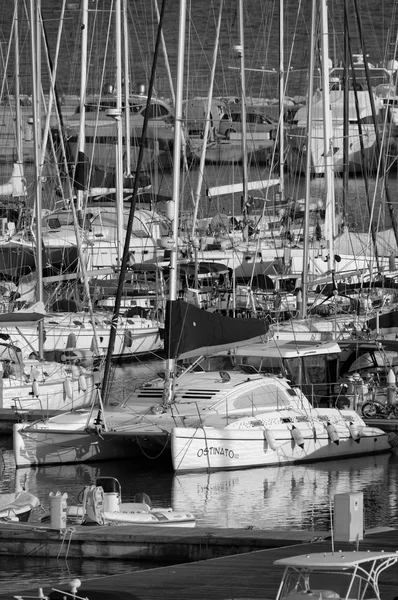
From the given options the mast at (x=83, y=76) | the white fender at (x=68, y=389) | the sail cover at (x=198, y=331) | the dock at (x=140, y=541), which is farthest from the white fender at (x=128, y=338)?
the dock at (x=140, y=541)

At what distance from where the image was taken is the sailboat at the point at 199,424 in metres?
25.6

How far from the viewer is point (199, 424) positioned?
25.6 m

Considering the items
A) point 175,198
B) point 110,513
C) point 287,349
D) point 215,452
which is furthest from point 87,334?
point 110,513

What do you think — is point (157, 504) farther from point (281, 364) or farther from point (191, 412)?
point (281, 364)

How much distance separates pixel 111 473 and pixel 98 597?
11184 millimetres

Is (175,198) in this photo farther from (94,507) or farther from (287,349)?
(94,507)

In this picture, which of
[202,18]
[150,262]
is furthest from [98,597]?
[202,18]

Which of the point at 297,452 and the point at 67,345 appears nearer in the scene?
the point at 297,452

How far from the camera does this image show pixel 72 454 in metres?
26.3

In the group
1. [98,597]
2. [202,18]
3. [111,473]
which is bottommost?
[111,473]

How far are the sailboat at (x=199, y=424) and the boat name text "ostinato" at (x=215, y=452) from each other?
0.05 feet

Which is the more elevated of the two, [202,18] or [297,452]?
[202,18]

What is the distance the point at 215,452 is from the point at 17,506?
5.32 metres

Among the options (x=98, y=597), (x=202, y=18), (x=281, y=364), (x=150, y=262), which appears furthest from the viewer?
(x=202, y=18)
